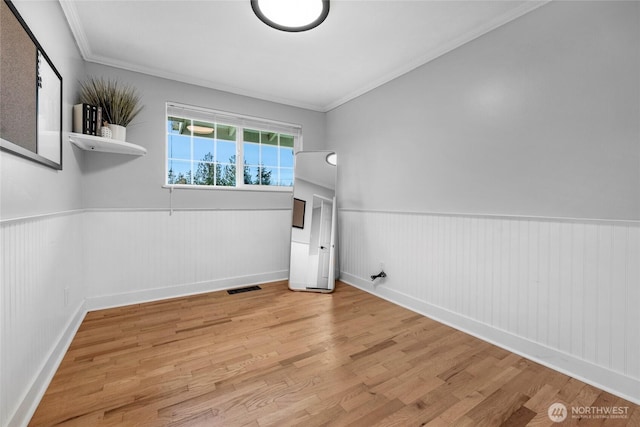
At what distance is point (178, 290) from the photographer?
3.11 m

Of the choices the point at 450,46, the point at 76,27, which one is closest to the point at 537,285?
the point at 450,46

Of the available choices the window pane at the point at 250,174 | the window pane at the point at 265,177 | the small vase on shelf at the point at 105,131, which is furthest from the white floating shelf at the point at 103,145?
the window pane at the point at 265,177

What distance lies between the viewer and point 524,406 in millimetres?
1483

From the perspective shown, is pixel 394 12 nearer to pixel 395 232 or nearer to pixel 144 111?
pixel 395 232

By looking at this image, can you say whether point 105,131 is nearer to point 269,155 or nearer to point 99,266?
point 99,266

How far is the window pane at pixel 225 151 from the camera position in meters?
3.45

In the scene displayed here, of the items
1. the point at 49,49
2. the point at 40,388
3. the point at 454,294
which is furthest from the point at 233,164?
the point at 454,294

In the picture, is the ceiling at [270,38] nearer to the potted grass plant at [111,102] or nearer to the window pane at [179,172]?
the potted grass plant at [111,102]

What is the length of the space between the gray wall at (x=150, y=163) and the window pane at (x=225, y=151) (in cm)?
40

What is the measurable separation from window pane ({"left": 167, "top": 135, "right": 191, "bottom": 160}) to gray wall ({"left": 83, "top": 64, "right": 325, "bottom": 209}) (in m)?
0.14

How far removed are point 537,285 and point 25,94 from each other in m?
3.15

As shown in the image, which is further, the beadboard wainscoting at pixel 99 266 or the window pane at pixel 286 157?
the window pane at pixel 286 157

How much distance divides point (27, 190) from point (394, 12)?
8.18 feet

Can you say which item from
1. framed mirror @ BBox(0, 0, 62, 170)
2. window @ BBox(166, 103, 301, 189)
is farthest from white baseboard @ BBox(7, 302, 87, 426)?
window @ BBox(166, 103, 301, 189)
